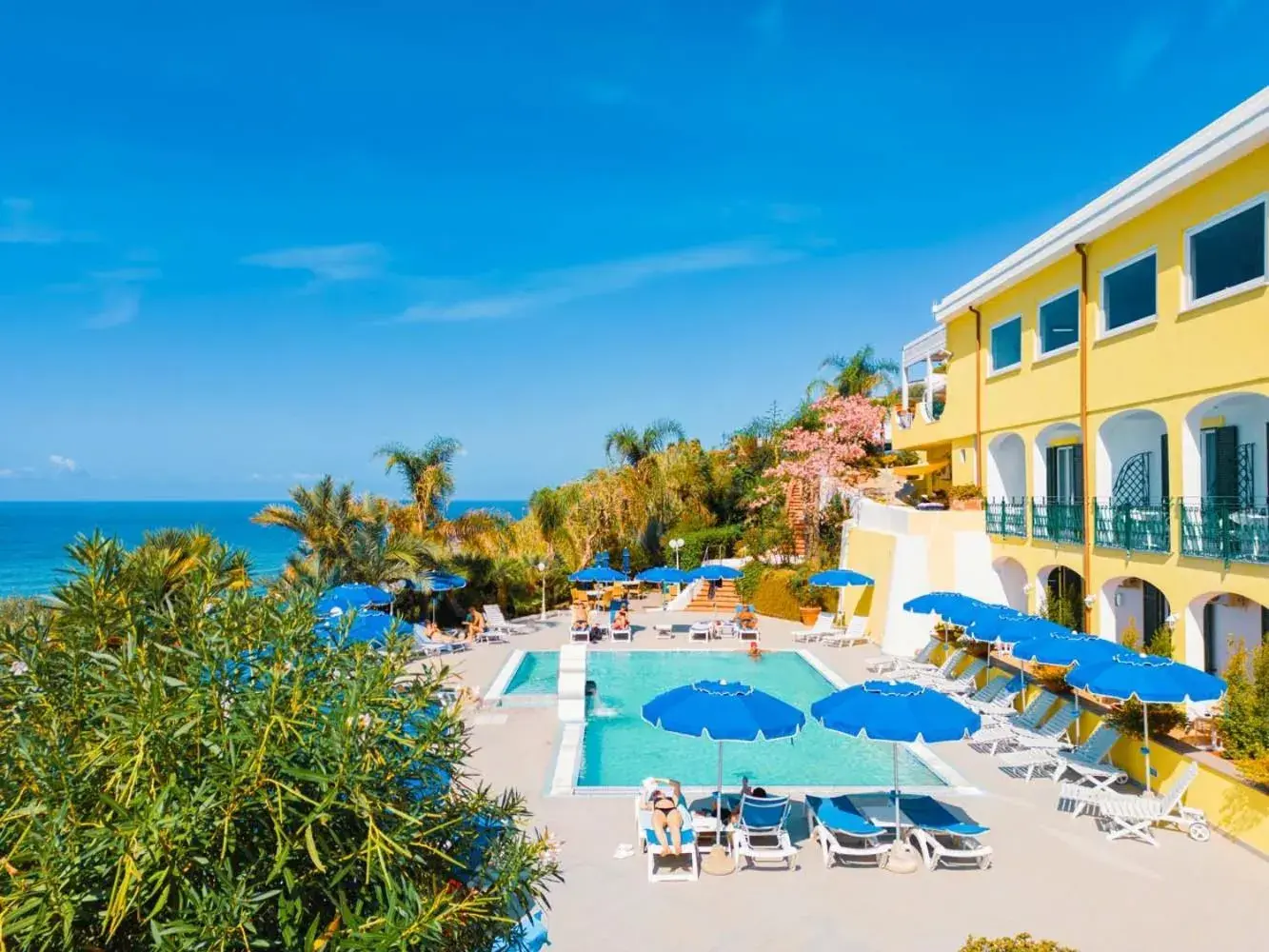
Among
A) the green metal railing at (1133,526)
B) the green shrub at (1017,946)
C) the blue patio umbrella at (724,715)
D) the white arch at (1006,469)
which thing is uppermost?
the white arch at (1006,469)

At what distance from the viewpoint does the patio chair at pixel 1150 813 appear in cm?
997

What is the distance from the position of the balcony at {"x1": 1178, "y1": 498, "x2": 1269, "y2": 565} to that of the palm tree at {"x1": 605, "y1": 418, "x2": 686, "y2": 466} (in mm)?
25063

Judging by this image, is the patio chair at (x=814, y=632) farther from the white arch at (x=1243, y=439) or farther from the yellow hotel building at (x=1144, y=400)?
the white arch at (x=1243, y=439)

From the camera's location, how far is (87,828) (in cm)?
345

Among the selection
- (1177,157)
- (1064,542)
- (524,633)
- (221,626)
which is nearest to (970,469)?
(1064,542)

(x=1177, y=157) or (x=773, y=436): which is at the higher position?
(x=1177, y=157)

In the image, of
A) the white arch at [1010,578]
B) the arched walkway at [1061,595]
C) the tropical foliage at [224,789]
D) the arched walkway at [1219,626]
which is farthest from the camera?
the white arch at [1010,578]

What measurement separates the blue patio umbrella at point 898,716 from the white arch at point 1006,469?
1317 cm

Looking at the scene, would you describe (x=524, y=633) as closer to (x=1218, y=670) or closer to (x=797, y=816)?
(x=797, y=816)

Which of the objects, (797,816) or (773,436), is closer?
(797,816)

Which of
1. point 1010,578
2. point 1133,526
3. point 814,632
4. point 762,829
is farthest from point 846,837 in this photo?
point 814,632

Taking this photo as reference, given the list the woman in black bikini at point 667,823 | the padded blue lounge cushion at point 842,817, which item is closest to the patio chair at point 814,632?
the padded blue lounge cushion at point 842,817

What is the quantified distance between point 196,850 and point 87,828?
0.44 metres

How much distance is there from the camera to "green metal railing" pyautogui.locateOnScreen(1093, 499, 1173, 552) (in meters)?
14.7
